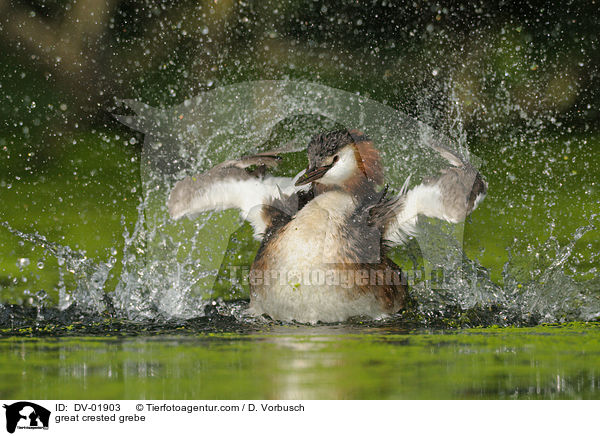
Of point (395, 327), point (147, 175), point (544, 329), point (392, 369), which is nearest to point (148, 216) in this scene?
point (147, 175)

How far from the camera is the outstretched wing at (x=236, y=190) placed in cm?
430

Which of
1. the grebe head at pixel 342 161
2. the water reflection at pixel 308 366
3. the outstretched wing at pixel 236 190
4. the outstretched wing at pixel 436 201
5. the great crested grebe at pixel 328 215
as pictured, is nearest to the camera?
the water reflection at pixel 308 366

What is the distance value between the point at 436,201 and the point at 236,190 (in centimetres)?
113

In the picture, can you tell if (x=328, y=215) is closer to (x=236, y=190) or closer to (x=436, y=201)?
(x=436, y=201)

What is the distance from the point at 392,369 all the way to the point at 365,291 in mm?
1373

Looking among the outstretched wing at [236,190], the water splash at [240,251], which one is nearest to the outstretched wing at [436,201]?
the water splash at [240,251]

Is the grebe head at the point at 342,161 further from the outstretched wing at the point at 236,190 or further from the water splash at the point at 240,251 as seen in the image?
the outstretched wing at the point at 236,190

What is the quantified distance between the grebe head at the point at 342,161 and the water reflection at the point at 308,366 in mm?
1030

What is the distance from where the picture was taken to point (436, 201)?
12.9ft

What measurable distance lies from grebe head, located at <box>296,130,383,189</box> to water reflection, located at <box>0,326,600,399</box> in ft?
3.38

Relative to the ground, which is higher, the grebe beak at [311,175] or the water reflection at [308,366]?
the grebe beak at [311,175]

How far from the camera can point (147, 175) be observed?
15.4 ft

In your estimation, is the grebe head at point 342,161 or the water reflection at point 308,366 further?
the grebe head at point 342,161

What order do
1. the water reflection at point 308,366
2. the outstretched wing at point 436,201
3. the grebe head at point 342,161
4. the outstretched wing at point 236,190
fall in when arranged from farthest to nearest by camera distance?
the outstretched wing at point 236,190 → the grebe head at point 342,161 → the outstretched wing at point 436,201 → the water reflection at point 308,366
